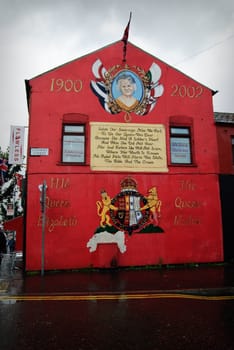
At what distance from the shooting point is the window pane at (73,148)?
1219 centimetres

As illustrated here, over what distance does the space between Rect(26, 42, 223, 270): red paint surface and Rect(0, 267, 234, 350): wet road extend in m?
1.97

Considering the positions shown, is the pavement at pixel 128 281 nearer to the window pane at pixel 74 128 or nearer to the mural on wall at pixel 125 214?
the mural on wall at pixel 125 214

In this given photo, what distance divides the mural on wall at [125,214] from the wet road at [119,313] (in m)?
2.23

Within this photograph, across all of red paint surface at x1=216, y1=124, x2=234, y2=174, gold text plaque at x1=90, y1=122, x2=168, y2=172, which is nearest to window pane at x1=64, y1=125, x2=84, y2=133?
gold text plaque at x1=90, y1=122, x2=168, y2=172

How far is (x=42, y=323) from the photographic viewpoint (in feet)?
17.6

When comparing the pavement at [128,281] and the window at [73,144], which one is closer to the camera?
the pavement at [128,281]

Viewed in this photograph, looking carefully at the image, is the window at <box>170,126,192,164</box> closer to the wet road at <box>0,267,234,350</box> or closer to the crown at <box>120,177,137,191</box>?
the crown at <box>120,177,137,191</box>

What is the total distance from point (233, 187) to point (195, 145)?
8.81 ft

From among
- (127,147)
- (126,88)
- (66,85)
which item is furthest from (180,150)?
(66,85)

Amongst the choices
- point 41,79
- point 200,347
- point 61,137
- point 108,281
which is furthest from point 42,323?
point 41,79

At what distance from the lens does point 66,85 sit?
41.3ft

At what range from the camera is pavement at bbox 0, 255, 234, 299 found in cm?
786

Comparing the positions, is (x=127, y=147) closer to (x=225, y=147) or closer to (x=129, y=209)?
(x=129, y=209)

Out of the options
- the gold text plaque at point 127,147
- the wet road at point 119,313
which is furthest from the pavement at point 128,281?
the gold text plaque at point 127,147
